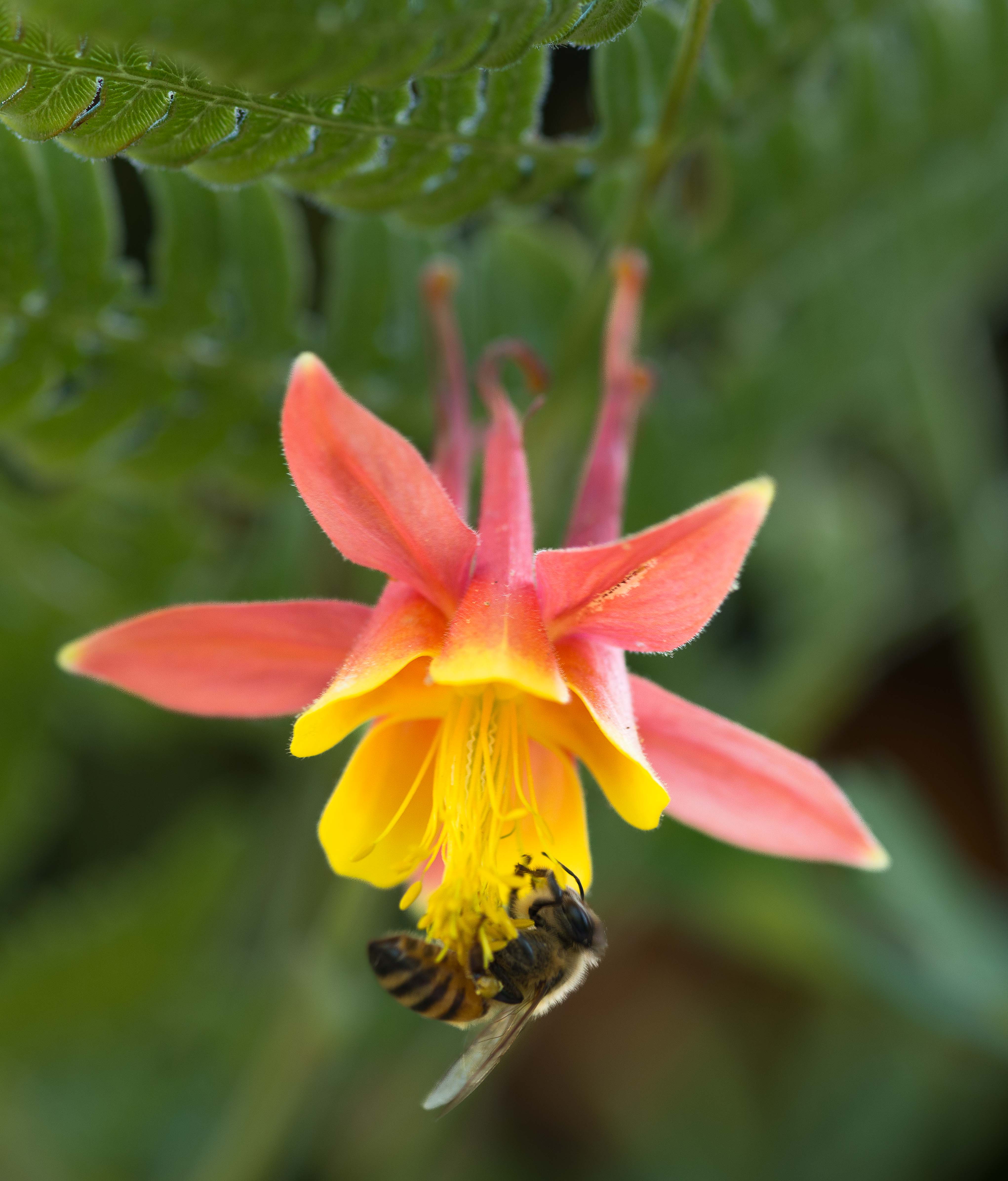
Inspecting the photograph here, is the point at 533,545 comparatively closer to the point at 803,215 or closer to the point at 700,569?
the point at 700,569

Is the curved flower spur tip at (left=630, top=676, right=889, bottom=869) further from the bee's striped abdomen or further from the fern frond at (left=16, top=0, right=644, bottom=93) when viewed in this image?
the fern frond at (left=16, top=0, right=644, bottom=93)

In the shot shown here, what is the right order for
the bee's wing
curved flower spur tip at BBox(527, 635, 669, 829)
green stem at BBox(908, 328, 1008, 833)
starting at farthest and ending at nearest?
green stem at BBox(908, 328, 1008, 833), the bee's wing, curved flower spur tip at BBox(527, 635, 669, 829)

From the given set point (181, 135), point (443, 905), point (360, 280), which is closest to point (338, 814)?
point (443, 905)

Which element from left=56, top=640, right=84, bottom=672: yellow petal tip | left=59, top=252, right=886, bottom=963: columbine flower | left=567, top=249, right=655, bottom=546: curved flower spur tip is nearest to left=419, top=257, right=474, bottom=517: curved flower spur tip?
left=59, top=252, right=886, bottom=963: columbine flower

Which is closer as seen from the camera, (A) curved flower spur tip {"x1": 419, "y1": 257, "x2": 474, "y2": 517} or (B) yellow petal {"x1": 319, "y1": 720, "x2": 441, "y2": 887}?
(B) yellow petal {"x1": 319, "y1": 720, "x2": 441, "y2": 887}

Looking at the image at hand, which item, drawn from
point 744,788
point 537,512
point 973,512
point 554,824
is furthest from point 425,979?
point 973,512

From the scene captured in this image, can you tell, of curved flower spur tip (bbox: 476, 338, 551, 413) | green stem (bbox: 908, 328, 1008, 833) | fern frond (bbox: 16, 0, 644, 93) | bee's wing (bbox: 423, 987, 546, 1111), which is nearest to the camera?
fern frond (bbox: 16, 0, 644, 93)

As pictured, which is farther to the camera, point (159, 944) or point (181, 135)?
point (159, 944)
